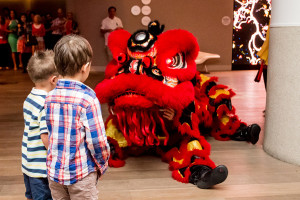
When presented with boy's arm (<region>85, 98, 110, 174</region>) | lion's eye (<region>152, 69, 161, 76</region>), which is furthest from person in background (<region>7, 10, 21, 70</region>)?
boy's arm (<region>85, 98, 110, 174</region>)

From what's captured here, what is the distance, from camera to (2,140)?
383 centimetres

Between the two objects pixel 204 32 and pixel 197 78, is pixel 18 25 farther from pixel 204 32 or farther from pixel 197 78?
pixel 197 78

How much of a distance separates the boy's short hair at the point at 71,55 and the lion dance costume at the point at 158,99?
3.68 feet

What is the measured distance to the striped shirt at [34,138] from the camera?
174cm

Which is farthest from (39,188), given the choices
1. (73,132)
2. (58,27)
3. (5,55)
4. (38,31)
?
(5,55)

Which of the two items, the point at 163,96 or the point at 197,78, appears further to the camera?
the point at 197,78

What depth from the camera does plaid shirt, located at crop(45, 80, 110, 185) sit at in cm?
148

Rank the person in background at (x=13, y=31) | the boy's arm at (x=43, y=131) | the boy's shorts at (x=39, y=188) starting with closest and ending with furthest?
the boy's arm at (x=43, y=131) → the boy's shorts at (x=39, y=188) → the person in background at (x=13, y=31)

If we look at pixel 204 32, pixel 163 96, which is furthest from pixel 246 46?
pixel 163 96

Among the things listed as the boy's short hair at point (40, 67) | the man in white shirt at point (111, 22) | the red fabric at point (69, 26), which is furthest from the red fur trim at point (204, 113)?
the red fabric at point (69, 26)

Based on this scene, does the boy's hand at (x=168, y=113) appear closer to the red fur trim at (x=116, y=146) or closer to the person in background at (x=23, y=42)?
the red fur trim at (x=116, y=146)

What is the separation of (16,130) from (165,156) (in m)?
2.01

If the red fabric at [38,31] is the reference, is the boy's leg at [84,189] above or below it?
below

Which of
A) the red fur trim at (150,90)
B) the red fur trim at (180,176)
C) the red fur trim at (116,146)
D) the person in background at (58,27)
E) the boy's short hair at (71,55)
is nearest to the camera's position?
the boy's short hair at (71,55)
